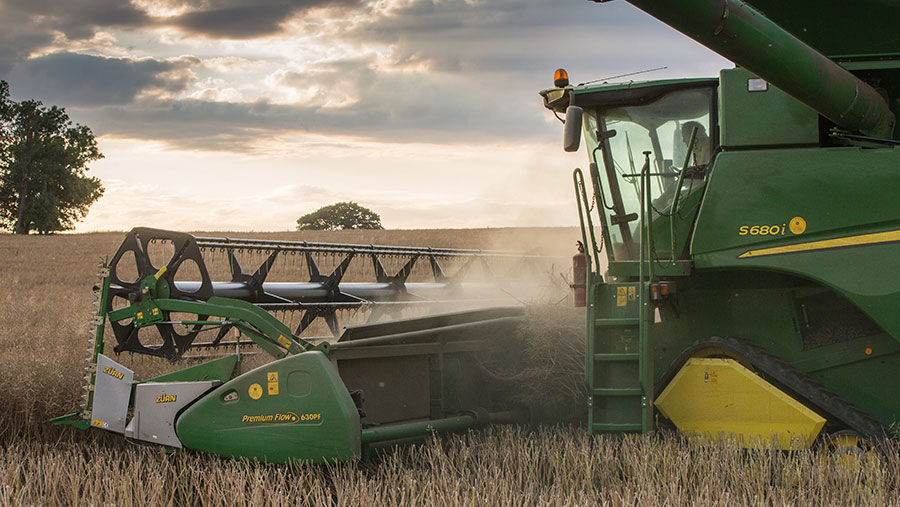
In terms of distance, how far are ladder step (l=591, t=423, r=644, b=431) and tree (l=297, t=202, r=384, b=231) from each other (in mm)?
32944

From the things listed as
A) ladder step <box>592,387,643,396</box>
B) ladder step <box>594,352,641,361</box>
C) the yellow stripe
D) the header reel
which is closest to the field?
ladder step <box>592,387,643,396</box>

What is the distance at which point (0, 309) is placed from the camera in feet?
34.6

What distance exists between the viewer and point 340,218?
1565 inches

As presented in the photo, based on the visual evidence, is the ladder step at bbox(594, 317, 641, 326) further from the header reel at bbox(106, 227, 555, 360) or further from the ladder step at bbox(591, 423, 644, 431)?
the header reel at bbox(106, 227, 555, 360)

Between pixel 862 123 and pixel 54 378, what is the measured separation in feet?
17.6

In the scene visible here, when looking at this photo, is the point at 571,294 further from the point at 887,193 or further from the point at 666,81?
the point at 887,193

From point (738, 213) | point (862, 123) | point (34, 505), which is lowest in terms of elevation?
point (34, 505)

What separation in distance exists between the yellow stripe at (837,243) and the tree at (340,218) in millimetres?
33100

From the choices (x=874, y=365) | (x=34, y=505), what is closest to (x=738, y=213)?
(x=874, y=365)

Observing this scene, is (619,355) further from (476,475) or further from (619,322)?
(476,475)

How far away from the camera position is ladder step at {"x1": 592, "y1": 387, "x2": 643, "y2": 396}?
4.55m

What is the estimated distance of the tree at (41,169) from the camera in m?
34.8

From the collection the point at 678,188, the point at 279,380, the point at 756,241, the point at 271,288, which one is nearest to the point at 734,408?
the point at 756,241

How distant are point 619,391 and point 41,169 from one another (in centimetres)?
3573
